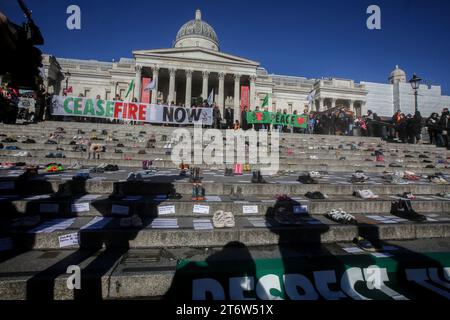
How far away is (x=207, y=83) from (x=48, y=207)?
3973cm

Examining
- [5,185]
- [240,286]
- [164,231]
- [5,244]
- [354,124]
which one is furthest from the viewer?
[354,124]

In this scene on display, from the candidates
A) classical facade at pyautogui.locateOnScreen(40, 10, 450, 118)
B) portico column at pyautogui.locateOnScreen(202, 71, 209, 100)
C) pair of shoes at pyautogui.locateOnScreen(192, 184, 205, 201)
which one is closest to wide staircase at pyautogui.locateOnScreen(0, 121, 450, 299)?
pair of shoes at pyautogui.locateOnScreen(192, 184, 205, 201)

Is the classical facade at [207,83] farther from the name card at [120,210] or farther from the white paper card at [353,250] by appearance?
the white paper card at [353,250]

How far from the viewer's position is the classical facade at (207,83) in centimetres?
3884

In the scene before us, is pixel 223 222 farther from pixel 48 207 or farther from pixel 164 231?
pixel 48 207

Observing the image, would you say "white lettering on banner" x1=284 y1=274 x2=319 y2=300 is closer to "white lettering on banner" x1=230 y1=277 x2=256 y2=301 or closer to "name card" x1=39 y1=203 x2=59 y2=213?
"white lettering on banner" x1=230 y1=277 x2=256 y2=301

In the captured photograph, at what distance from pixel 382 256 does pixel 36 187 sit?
6.37m

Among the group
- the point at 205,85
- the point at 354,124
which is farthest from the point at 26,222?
the point at 205,85

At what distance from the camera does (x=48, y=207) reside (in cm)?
402

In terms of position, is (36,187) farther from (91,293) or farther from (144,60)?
(144,60)

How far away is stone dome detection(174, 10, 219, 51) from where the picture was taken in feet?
173

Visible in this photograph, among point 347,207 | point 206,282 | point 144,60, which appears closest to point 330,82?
point 144,60

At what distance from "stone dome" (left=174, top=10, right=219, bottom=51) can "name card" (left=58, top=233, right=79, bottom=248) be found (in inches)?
2173

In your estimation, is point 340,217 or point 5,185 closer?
point 340,217
